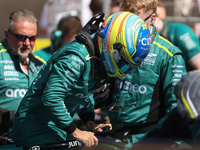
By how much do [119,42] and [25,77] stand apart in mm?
1780

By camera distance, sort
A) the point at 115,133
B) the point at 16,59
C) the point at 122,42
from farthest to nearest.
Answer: the point at 16,59 → the point at 115,133 → the point at 122,42

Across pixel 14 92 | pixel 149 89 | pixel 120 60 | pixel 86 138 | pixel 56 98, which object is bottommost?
pixel 14 92

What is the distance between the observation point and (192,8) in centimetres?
1103

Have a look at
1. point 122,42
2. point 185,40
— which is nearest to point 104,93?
point 122,42

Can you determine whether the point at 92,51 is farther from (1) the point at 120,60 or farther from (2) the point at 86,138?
(2) the point at 86,138

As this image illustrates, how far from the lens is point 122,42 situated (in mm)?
2346

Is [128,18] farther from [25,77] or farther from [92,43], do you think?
[25,77]

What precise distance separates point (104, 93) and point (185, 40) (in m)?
1.52

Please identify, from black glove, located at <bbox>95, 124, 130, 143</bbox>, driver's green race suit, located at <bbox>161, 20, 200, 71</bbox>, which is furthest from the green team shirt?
driver's green race suit, located at <bbox>161, 20, 200, 71</bbox>

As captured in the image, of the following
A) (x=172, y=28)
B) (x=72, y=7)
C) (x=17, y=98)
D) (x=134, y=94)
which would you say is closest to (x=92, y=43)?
(x=134, y=94)

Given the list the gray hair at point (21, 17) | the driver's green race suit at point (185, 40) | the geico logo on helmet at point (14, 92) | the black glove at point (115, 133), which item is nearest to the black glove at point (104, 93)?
the black glove at point (115, 133)

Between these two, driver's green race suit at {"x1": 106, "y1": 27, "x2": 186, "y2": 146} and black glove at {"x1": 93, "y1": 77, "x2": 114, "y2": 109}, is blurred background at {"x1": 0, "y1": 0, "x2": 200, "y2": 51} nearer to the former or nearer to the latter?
black glove at {"x1": 93, "y1": 77, "x2": 114, "y2": 109}

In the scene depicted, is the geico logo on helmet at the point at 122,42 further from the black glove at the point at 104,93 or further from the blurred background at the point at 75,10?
the blurred background at the point at 75,10

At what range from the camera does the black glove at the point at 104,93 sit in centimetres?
291
